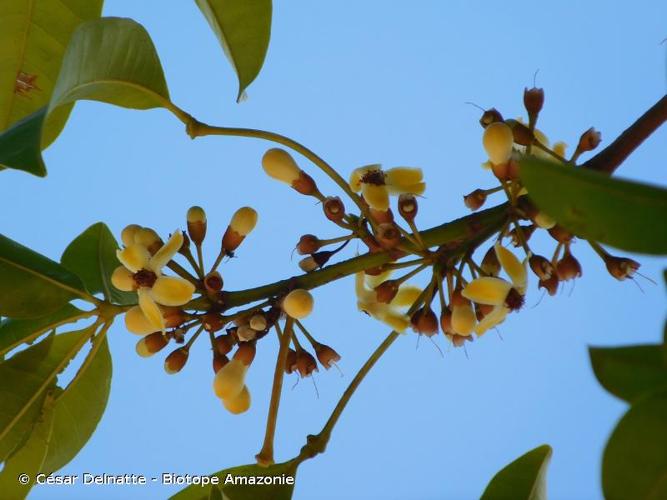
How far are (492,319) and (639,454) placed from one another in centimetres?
42

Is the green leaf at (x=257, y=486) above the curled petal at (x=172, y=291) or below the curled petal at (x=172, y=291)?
below

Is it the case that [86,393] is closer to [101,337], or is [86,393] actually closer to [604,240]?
[101,337]

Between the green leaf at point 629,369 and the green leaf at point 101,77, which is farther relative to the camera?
the green leaf at point 101,77

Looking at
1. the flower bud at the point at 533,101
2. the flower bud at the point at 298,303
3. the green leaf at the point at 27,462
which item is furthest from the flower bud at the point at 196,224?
the flower bud at the point at 533,101

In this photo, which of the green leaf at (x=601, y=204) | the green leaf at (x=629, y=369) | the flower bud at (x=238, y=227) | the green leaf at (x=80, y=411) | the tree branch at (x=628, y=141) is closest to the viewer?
the green leaf at (x=601, y=204)

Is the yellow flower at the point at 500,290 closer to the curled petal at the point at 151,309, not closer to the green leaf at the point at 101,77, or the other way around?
the curled petal at the point at 151,309

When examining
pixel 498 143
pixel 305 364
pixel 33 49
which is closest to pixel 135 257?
pixel 305 364

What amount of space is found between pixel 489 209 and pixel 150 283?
0.46 meters

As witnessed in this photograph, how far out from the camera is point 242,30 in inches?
50.5

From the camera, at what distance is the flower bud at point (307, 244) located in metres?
1.13

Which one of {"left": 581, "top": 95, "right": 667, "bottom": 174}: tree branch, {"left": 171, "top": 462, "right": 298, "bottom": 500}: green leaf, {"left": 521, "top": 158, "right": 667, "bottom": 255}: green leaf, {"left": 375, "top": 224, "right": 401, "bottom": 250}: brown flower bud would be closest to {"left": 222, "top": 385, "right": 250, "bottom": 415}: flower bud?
{"left": 171, "top": 462, "right": 298, "bottom": 500}: green leaf

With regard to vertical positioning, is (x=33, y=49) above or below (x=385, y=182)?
above

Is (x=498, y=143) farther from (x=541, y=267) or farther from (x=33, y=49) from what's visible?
(x=33, y=49)

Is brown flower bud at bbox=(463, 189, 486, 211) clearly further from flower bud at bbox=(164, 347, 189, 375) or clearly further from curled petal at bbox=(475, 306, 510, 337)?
flower bud at bbox=(164, 347, 189, 375)
